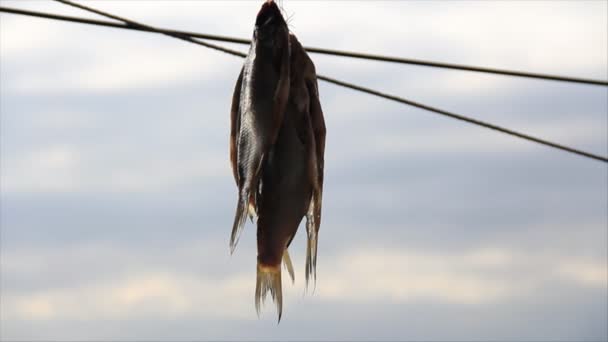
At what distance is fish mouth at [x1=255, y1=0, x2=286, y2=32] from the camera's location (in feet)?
46.2

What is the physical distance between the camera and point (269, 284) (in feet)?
43.7

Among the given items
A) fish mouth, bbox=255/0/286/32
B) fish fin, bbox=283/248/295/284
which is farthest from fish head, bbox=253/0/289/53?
fish fin, bbox=283/248/295/284

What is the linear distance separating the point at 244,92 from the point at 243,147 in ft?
2.02

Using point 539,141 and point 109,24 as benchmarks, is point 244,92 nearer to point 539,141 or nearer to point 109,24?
point 109,24

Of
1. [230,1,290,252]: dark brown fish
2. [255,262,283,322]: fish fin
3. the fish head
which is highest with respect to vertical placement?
the fish head

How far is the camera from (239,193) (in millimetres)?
13594

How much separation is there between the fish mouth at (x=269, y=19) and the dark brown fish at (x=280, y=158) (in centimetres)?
1

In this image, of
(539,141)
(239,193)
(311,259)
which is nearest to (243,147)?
(239,193)

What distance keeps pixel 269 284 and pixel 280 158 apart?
4.19ft

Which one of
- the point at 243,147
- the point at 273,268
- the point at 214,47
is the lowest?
the point at 273,268

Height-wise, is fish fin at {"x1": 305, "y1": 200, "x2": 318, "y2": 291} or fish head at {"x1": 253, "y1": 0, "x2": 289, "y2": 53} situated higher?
fish head at {"x1": 253, "y1": 0, "x2": 289, "y2": 53}

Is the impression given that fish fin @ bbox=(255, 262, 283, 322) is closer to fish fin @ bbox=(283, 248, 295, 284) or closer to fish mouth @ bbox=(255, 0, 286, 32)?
fish fin @ bbox=(283, 248, 295, 284)

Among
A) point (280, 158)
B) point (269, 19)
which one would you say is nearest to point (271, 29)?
point (269, 19)

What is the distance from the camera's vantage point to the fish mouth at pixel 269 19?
554 inches
